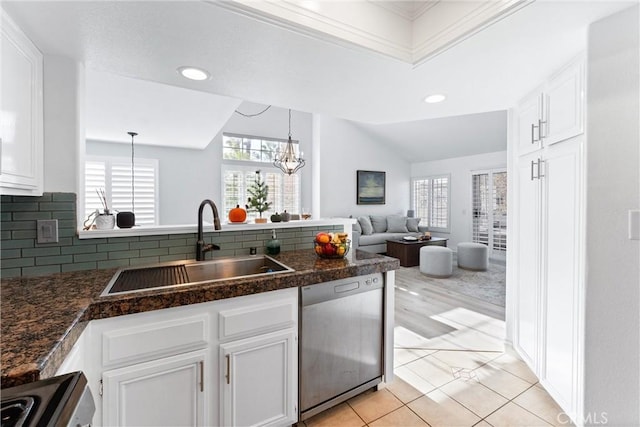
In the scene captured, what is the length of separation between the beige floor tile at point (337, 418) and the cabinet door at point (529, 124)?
2118mm

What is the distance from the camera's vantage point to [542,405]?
1795 mm

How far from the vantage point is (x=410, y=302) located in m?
3.62

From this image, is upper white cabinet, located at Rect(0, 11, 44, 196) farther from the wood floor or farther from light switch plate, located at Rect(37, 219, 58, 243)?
the wood floor

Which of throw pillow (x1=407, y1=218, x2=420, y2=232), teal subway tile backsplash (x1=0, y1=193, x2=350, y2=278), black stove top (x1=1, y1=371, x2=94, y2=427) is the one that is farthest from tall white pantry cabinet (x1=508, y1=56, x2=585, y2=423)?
throw pillow (x1=407, y1=218, x2=420, y2=232)

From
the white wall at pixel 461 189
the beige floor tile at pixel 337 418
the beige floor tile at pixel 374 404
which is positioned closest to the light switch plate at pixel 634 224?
the beige floor tile at pixel 374 404

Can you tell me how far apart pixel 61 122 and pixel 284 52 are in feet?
4.27

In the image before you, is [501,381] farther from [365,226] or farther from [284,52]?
[365,226]

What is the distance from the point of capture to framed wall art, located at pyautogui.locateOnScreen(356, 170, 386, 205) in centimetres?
784

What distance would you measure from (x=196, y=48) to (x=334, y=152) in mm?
6212

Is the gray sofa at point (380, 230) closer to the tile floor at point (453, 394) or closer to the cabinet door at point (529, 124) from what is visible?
the tile floor at point (453, 394)

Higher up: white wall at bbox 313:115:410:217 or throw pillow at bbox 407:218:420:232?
white wall at bbox 313:115:410:217

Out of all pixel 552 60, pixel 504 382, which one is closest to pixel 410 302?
pixel 504 382

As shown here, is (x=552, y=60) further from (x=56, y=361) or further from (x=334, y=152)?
(x=334, y=152)

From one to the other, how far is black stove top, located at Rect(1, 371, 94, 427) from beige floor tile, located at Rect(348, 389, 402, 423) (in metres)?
1.54
